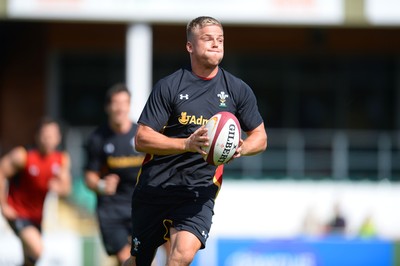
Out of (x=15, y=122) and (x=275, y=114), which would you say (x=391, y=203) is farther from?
(x=15, y=122)

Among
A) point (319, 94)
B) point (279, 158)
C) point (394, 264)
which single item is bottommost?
point (394, 264)

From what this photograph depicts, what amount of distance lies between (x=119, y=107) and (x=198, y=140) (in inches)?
127

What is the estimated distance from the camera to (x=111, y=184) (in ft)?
30.2

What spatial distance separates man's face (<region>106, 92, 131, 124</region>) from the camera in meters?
9.21

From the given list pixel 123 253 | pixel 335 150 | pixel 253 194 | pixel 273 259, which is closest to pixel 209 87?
pixel 123 253

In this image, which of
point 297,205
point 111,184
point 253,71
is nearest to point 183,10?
point 297,205

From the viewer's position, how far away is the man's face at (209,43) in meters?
6.46

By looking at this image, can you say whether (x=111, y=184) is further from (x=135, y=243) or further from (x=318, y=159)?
(x=318, y=159)

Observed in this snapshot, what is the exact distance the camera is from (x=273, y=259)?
43.2ft

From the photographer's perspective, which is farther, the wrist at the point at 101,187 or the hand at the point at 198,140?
the wrist at the point at 101,187

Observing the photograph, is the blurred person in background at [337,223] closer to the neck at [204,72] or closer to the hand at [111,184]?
the hand at [111,184]

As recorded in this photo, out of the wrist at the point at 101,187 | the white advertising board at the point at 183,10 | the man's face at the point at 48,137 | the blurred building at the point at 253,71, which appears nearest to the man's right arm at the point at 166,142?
the wrist at the point at 101,187

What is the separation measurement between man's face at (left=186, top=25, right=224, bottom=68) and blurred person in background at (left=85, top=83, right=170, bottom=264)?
2.79m

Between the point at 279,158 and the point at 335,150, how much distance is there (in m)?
1.30
